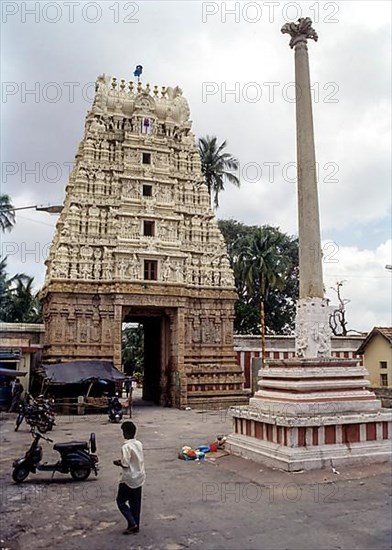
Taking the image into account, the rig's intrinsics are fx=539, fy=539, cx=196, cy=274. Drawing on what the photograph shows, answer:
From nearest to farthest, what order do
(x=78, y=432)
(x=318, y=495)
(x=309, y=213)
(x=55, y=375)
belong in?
(x=318, y=495), (x=309, y=213), (x=78, y=432), (x=55, y=375)

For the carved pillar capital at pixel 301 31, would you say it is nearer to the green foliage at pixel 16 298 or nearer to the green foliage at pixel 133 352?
the green foliage at pixel 16 298

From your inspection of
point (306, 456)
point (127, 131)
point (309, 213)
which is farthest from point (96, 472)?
point (127, 131)

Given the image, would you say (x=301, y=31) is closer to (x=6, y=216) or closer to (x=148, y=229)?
(x=148, y=229)

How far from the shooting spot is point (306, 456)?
413 inches

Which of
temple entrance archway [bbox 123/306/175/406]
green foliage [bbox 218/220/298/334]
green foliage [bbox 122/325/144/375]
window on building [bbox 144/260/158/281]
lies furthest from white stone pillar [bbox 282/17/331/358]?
green foliage [bbox 122/325/144/375]

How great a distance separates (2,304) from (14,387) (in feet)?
51.0

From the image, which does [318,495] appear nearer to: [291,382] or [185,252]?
[291,382]

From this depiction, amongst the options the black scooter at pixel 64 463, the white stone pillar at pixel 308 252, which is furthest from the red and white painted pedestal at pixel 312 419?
the black scooter at pixel 64 463

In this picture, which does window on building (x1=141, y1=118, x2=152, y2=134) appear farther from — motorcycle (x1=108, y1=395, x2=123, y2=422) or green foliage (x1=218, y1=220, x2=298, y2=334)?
motorcycle (x1=108, y1=395, x2=123, y2=422)

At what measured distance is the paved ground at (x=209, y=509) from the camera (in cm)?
657

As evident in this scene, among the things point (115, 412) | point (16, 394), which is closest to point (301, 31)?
point (115, 412)

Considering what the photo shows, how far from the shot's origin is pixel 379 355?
2909 centimetres

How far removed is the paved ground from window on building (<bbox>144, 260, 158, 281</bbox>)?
15869mm

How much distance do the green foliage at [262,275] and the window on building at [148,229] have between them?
9511 millimetres
